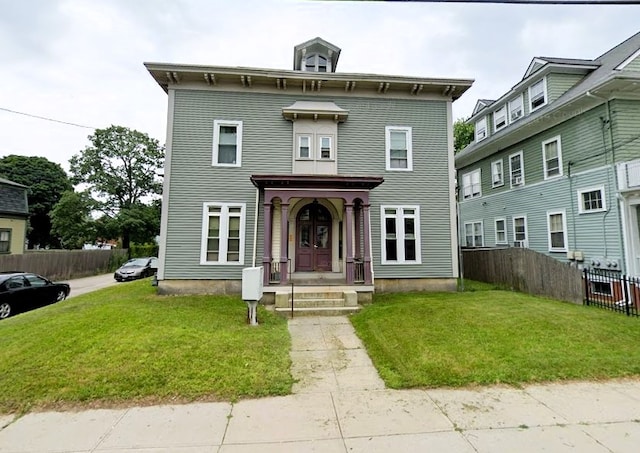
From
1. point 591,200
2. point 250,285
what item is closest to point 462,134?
point 591,200

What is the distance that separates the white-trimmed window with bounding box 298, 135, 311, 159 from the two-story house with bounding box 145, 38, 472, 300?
34mm

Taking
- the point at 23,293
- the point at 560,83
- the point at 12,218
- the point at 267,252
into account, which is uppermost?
the point at 560,83

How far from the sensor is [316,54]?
11.8m

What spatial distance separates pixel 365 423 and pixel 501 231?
1482cm

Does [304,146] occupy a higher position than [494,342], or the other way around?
[304,146]

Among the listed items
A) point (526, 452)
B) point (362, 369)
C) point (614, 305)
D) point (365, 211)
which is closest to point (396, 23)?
point (365, 211)

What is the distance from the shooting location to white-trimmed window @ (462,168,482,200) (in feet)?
55.9

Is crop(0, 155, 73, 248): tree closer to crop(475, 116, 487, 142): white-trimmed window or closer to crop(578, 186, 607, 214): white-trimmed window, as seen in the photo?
crop(475, 116, 487, 142): white-trimmed window

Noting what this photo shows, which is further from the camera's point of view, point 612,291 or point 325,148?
point 325,148

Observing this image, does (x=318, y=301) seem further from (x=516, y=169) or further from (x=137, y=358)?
(x=516, y=169)

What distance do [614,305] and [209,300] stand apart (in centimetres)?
1117

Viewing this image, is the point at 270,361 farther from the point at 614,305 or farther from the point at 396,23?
the point at 614,305

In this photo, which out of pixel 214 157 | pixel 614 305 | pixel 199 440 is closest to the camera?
pixel 199 440

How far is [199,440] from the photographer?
3.01 m
